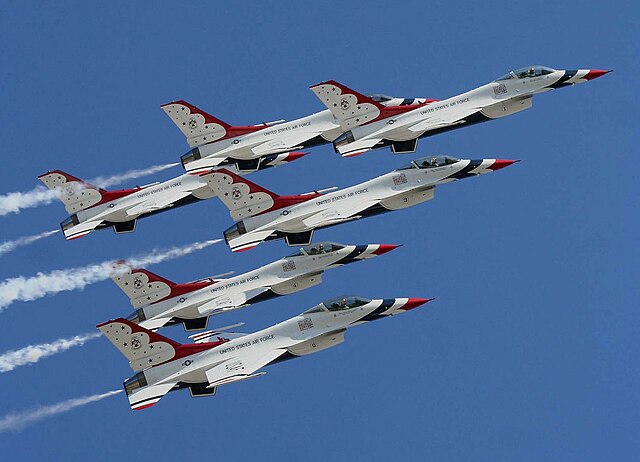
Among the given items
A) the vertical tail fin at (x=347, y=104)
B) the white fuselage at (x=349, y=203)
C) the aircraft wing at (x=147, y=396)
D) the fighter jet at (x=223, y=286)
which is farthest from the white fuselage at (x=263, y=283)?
the vertical tail fin at (x=347, y=104)

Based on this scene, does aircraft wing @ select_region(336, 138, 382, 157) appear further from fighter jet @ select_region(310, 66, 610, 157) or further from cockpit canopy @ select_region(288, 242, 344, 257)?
cockpit canopy @ select_region(288, 242, 344, 257)

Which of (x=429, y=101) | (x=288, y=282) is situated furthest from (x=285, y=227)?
(x=429, y=101)

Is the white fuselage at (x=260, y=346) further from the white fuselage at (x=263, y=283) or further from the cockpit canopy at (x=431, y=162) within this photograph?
the cockpit canopy at (x=431, y=162)

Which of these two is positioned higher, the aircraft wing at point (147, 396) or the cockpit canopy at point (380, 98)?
the cockpit canopy at point (380, 98)

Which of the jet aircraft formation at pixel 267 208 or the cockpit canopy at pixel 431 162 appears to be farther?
the cockpit canopy at pixel 431 162

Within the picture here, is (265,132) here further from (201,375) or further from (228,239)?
(201,375)

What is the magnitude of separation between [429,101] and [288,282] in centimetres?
1121

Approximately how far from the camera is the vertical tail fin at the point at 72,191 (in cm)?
9650

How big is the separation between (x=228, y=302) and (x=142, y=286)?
385 cm

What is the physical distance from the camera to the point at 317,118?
96.8 m

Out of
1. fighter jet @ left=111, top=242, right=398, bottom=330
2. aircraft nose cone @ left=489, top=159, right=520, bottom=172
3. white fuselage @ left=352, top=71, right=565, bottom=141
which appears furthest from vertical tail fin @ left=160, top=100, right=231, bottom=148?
aircraft nose cone @ left=489, top=159, right=520, bottom=172

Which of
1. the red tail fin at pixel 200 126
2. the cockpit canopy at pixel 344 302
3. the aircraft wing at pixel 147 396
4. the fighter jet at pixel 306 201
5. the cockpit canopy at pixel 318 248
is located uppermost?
the red tail fin at pixel 200 126

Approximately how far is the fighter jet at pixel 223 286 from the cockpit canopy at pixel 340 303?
2829 mm

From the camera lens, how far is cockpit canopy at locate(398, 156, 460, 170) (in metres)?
94.1
